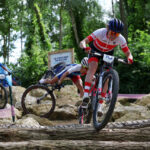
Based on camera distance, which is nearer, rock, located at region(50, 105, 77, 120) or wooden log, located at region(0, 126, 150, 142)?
wooden log, located at region(0, 126, 150, 142)

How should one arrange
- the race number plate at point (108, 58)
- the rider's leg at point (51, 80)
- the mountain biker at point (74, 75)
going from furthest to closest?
the rider's leg at point (51, 80) → the mountain biker at point (74, 75) → the race number plate at point (108, 58)

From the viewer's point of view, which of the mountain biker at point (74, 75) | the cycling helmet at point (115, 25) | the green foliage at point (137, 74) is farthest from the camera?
the green foliage at point (137, 74)

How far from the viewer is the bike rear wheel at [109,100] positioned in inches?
122

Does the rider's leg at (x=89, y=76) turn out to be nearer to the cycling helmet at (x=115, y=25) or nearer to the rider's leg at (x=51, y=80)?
the cycling helmet at (x=115, y=25)

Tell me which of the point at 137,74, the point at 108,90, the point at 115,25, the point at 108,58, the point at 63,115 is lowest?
the point at 63,115

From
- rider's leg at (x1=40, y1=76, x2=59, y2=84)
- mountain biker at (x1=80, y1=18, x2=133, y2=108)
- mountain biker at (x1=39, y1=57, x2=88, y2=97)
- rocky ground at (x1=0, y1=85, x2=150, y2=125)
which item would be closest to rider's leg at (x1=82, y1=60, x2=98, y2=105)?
mountain biker at (x1=80, y1=18, x2=133, y2=108)

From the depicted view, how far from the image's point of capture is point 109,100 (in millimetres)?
3355

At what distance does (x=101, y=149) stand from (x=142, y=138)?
27.6 inches

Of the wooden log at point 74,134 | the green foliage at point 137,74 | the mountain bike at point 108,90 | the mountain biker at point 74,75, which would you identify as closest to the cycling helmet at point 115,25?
the mountain bike at point 108,90

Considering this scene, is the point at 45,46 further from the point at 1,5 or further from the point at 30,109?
the point at 1,5

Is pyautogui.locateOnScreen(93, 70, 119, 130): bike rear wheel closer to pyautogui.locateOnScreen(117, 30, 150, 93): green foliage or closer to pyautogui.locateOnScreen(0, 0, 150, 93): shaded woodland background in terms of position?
pyautogui.locateOnScreen(0, 0, 150, 93): shaded woodland background

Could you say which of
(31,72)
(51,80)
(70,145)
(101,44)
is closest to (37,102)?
(51,80)

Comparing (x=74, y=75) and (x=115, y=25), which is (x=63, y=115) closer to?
(x=74, y=75)

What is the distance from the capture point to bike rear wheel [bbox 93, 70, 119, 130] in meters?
3.10
